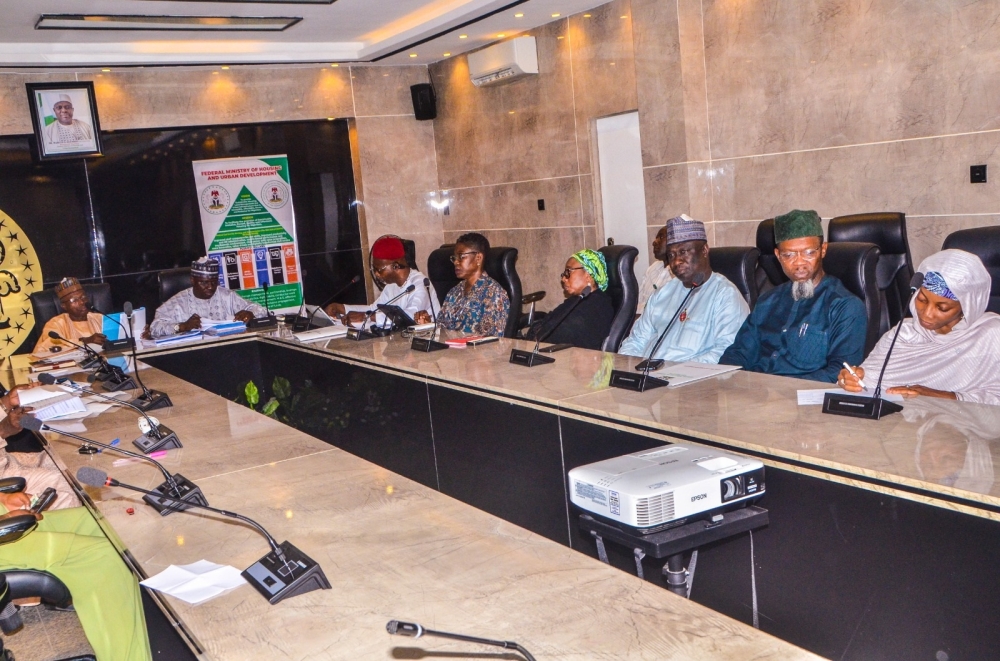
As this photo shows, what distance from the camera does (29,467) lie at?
3.39 m

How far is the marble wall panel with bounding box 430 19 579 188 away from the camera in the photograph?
21.3 ft

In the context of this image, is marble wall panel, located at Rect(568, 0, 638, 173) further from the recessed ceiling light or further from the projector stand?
the projector stand

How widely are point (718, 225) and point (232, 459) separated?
3.85 metres

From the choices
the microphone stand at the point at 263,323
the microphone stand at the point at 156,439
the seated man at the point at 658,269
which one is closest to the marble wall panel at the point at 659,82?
the seated man at the point at 658,269

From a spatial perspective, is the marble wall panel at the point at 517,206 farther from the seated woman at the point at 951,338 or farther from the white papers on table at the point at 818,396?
the white papers on table at the point at 818,396

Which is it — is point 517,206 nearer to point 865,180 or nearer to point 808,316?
point 865,180

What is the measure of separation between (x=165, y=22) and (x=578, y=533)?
16.2 feet

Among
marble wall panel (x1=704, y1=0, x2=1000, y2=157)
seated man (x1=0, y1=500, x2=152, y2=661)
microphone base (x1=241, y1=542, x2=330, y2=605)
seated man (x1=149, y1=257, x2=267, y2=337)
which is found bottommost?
seated man (x1=0, y1=500, x2=152, y2=661)

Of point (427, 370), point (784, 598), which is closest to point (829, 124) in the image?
point (427, 370)

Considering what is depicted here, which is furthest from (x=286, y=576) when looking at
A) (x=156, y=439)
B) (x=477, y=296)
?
(x=477, y=296)

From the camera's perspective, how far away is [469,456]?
313cm

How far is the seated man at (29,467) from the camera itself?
3.27 metres

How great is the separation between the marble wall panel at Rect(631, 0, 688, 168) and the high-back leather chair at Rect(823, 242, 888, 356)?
2.30 m

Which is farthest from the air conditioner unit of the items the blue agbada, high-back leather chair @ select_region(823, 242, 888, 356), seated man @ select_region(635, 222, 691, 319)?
the blue agbada
